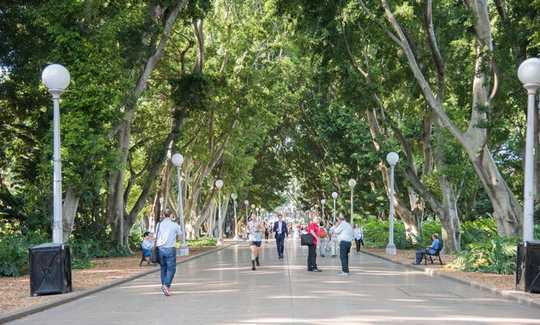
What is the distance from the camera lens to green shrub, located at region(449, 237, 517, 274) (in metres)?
18.2

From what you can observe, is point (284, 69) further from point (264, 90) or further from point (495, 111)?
point (495, 111)

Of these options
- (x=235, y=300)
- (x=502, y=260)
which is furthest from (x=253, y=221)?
(x=235, y=300)

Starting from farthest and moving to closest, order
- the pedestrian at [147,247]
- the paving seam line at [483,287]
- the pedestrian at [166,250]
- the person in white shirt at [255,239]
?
the pedestrian at [147,247]
the person in white shirt at [255,239]
the pedestrian at [166,250]
the paving seam line at [483,287]

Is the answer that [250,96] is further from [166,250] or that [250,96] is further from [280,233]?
[166,250]

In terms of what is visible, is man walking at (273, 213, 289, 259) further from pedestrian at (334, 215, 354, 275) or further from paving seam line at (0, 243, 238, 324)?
paving seam line at (0, 243, 238, 324)

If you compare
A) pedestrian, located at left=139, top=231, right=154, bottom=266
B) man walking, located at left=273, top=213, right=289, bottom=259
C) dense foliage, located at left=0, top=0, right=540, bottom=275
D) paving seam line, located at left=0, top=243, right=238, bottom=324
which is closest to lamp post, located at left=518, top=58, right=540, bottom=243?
dense foliage, located at left=0, top=0, right=540, bottom=275

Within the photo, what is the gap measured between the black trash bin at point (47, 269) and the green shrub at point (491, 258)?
10524 millimetres

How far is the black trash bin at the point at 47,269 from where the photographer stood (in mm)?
13876

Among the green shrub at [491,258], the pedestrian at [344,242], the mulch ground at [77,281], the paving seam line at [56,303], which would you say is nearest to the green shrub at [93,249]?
the mulch ground at [77,281]

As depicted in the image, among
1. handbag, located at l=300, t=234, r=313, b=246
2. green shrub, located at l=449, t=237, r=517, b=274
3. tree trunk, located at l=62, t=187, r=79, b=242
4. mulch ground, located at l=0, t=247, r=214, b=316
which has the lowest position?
mulch ground, located at l=0, t=247, r=214, b=316

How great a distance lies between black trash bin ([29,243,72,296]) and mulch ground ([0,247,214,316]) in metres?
0.28

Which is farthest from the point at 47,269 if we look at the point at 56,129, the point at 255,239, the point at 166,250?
the point at 255,239

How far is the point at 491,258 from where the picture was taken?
19.1m

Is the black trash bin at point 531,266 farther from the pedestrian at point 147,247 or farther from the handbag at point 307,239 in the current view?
the pedestrian at point 147,247
